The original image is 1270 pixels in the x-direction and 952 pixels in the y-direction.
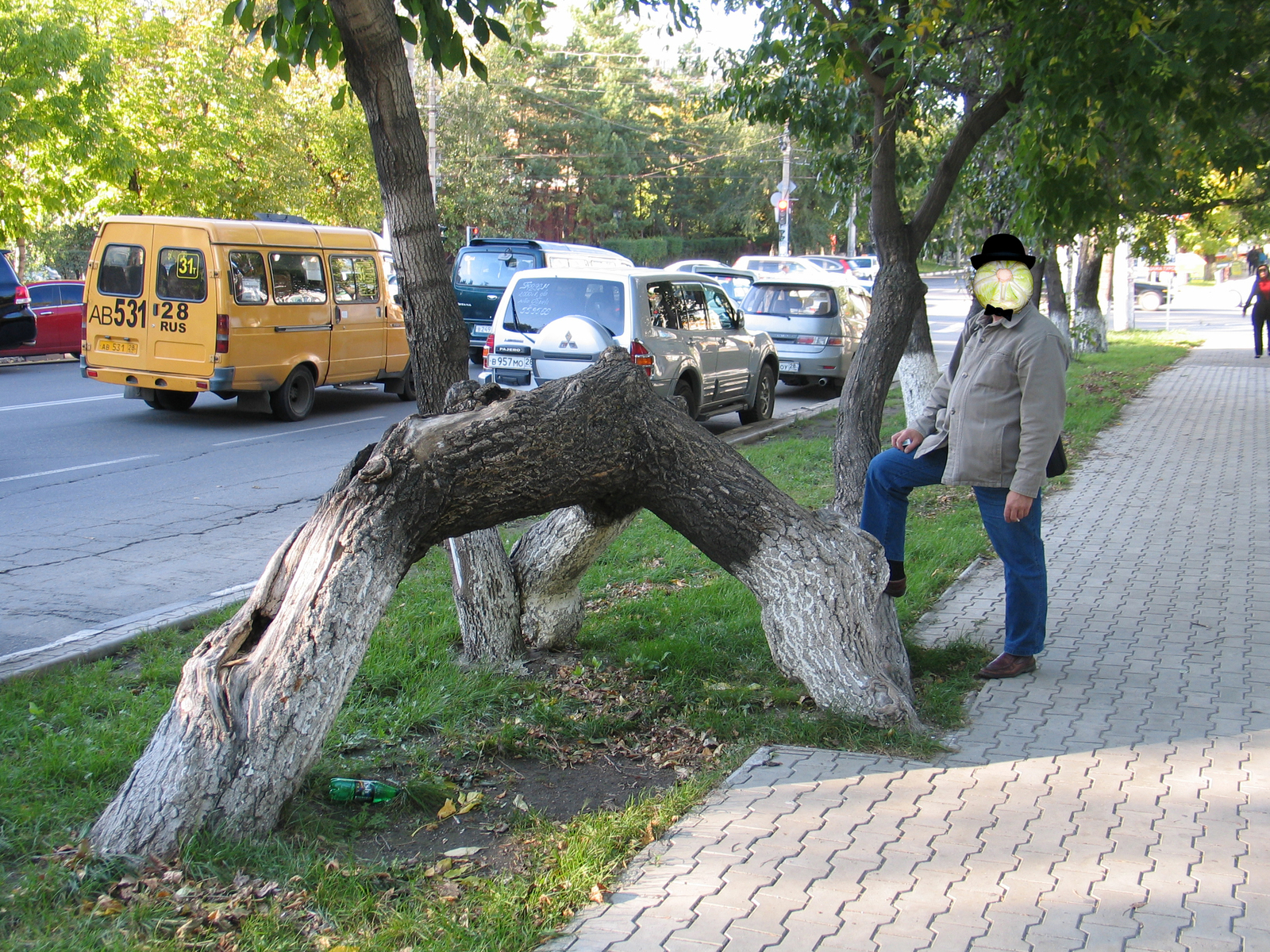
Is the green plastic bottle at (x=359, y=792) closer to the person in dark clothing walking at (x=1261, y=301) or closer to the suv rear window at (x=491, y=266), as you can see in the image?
the suv rear window at (x=491, y=266)

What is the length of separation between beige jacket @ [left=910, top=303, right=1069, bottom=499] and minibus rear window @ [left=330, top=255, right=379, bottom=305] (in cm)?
1093

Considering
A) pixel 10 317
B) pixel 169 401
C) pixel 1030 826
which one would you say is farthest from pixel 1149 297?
pixel 1030 826

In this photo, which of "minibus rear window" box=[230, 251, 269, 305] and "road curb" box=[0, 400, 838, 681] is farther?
"minibus rear window" box=[230, 251, 269, 305]

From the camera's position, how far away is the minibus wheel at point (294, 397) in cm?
1381

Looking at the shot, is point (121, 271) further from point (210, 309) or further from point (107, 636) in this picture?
point (107, 636)

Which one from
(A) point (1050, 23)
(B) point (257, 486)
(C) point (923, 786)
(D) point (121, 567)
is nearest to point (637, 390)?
(C) point (923, 786)

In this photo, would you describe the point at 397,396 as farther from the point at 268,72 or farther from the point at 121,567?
the point at 268,72

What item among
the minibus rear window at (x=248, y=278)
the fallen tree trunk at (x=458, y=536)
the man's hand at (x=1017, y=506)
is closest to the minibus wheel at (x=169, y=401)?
the minibus rear window at (x=248, y=278)

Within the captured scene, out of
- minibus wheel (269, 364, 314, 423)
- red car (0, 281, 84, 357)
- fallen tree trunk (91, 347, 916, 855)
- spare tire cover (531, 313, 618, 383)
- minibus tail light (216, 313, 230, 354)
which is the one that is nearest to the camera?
fallen tree trunk (91, 347, 916, 855)

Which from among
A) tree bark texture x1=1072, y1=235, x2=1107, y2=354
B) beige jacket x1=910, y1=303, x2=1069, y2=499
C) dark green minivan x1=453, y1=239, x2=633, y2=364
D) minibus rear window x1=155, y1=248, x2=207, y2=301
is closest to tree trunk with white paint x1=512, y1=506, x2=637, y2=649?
beige jacket x1=910, y1=303, x2=1069, y2=499

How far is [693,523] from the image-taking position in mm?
4531

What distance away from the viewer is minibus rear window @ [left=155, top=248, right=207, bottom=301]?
1278 cm

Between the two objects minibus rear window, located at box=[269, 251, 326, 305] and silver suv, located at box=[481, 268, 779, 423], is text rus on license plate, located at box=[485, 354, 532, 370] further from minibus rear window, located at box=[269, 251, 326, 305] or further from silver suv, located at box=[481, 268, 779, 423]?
minibus rear window, located at box=[269, 251, 326, 305]

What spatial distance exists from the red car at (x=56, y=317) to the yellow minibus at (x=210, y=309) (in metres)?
6.45
